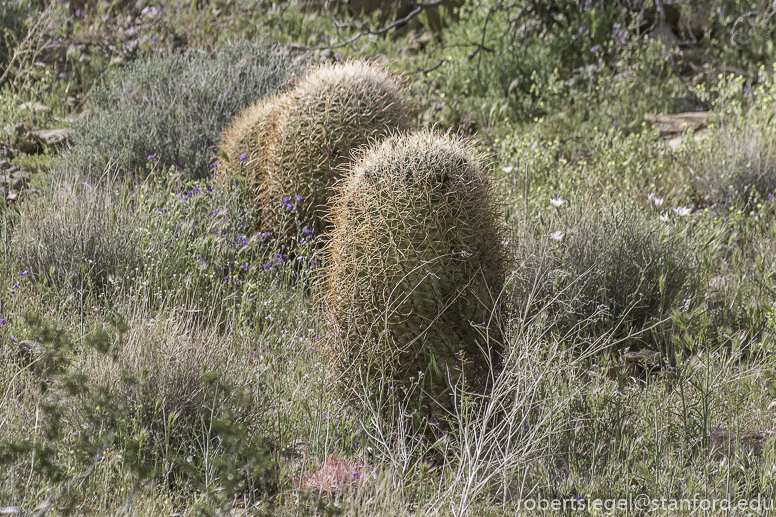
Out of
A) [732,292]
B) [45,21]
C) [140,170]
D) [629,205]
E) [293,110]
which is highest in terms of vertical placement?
[45,21]

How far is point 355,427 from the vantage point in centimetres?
286

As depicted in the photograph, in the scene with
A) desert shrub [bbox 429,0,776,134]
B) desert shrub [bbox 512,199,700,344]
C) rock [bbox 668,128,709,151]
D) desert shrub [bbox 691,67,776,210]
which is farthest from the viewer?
desert shrub [bbox 429,0,776,134]

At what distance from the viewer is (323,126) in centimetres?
385

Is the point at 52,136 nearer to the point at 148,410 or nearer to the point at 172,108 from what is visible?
the point at 172,108

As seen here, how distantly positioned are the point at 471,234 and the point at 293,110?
1663 millimetres

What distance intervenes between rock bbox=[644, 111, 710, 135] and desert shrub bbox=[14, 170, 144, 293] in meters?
4.37

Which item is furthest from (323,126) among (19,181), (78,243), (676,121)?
(676,121)

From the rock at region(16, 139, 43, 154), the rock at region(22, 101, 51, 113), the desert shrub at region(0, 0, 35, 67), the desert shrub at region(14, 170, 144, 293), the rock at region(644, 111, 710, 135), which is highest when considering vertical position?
the desert shrub at region(0, 0, 35, 67)

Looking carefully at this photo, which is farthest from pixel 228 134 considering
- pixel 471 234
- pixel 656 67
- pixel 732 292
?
pixel 656 67

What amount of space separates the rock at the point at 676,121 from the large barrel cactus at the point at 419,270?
12.2ft

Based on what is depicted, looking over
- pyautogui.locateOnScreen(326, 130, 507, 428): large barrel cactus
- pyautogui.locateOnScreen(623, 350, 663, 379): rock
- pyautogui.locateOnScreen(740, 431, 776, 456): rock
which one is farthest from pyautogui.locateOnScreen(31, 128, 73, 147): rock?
pyautogui.locateOnScreen(740, 431, 776, 456): rock

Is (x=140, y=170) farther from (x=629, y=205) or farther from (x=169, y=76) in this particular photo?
(x=629, y=205)

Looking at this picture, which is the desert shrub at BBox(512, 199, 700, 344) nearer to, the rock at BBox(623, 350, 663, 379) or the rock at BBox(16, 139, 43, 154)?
the rock at BBox(623, 350, 663, 379)

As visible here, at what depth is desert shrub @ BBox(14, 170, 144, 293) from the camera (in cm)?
368
